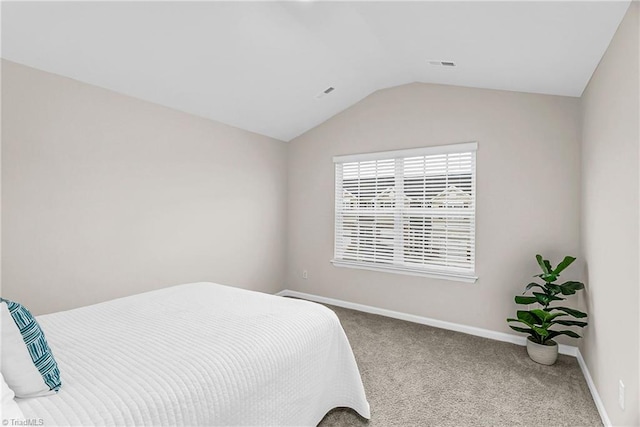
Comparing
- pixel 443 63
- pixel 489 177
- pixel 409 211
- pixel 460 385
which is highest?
pixel 443 63

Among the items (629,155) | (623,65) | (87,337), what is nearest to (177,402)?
(87,337)

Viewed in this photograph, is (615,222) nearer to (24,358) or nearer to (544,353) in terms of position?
(544,353)

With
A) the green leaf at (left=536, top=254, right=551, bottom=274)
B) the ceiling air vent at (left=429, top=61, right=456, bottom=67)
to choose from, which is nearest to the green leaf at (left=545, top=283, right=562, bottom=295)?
the green leaf at (left=536, top=254, right=551, bottom=274)

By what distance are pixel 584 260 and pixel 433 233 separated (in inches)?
51.4

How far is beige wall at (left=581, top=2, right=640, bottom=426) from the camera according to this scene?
5.10 feet

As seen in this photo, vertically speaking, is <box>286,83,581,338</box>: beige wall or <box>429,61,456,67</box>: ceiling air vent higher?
<box>429,61,456,67</box>: ceiling air vent

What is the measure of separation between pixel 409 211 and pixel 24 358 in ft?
11.0

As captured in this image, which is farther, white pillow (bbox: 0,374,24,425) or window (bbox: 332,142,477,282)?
window (bbox: 332,142,477,282)

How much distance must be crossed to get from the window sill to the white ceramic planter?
79cm

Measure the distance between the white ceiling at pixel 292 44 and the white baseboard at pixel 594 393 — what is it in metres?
2.20

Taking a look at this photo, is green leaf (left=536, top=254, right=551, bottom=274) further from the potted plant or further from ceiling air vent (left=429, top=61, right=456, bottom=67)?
ceiling air vent (left=429, top=61, right=456, bottom=67)

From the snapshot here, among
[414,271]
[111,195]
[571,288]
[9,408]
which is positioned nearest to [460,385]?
[571,288]

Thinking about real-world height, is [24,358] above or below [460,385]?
above

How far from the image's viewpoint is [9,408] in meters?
0.95
